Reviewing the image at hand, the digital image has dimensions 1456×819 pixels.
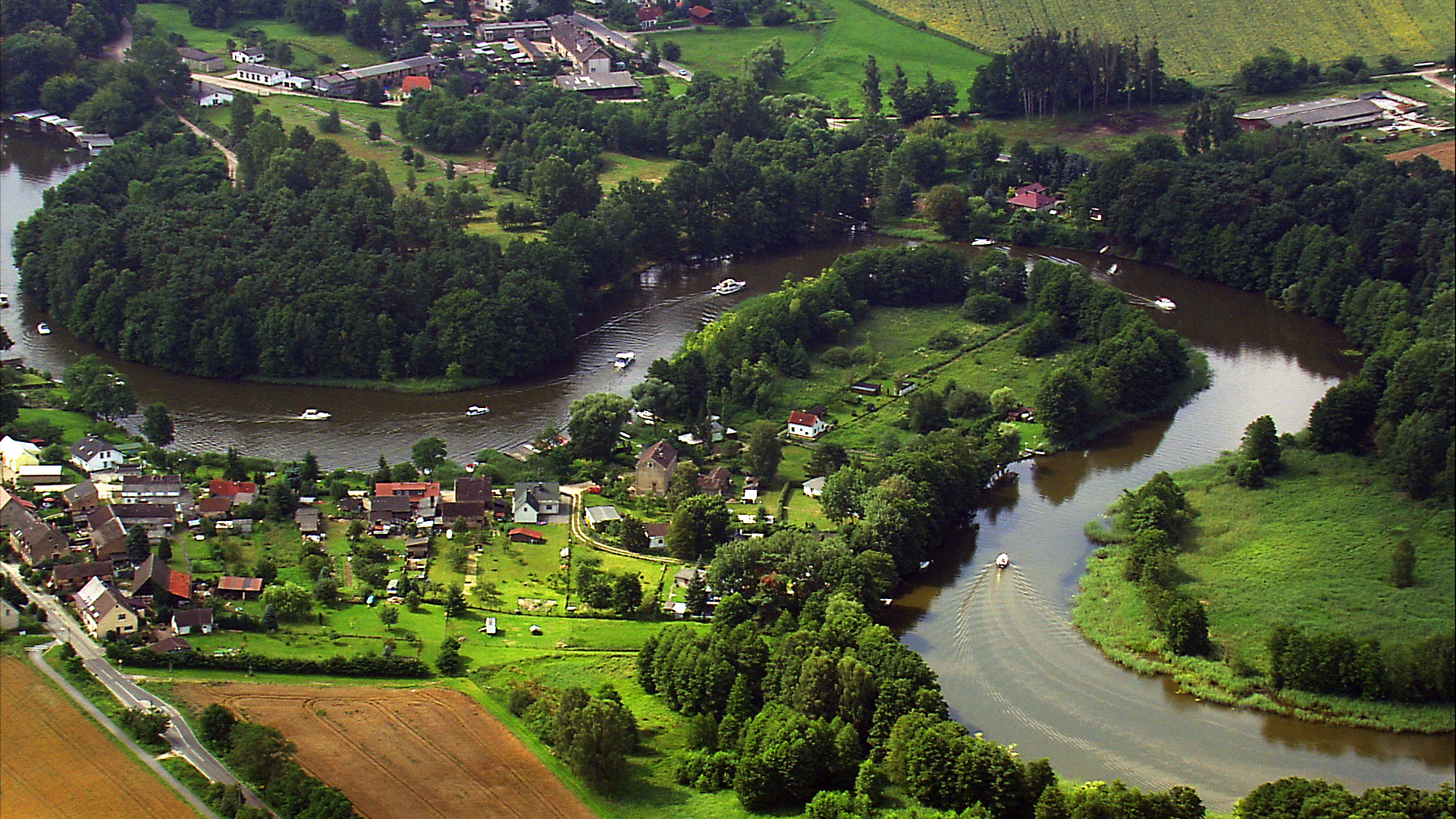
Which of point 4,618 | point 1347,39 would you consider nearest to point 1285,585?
point 4,618

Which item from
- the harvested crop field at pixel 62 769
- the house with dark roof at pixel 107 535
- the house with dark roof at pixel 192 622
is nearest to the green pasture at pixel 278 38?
the house with dark roof at pixel 107 535

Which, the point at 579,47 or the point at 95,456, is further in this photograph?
the point at 579,47

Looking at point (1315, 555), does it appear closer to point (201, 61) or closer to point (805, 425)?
point (805, 425)

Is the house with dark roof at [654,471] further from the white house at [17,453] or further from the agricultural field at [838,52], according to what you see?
the agricultural field at [838,52]

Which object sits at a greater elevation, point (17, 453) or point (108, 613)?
point (17, 453)

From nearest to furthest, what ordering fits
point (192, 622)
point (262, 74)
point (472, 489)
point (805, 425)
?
1. point (192, 622)
2. point (472, 489)
3. point (805, 425)
4. point (262, 74)

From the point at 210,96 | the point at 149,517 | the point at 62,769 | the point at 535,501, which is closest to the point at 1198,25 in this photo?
the point at 535,501

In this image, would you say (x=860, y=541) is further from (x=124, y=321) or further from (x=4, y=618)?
(x=124, y=321)
